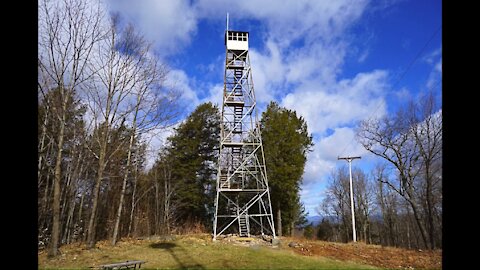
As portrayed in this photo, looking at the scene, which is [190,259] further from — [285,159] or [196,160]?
[196,160]

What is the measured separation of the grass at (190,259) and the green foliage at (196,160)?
361 inches

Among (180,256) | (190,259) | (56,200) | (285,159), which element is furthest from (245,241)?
(56,200)

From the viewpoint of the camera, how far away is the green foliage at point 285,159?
21922 mm

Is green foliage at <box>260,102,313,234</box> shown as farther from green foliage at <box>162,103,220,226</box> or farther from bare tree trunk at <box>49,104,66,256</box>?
bare tree trunk at <box>49,104,66,256</box>

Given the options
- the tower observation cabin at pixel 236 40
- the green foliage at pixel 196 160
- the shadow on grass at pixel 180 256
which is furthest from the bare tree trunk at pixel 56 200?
the green foliage at pixel 196 160

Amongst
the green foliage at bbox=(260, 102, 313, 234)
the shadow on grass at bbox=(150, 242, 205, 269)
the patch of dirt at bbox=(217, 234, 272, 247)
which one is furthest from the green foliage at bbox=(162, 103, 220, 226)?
the shadow on grass at bbox=(150, 242, 205, 269)

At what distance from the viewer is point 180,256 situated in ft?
37.4

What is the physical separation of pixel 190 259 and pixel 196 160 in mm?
13978

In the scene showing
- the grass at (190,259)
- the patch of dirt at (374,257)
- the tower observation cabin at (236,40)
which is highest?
the tower observation cabin at (236,40)

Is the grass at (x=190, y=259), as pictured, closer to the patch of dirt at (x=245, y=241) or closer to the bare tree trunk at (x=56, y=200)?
the bare tree trunk at (x=56, y=200)

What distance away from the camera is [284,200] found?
22.3m
